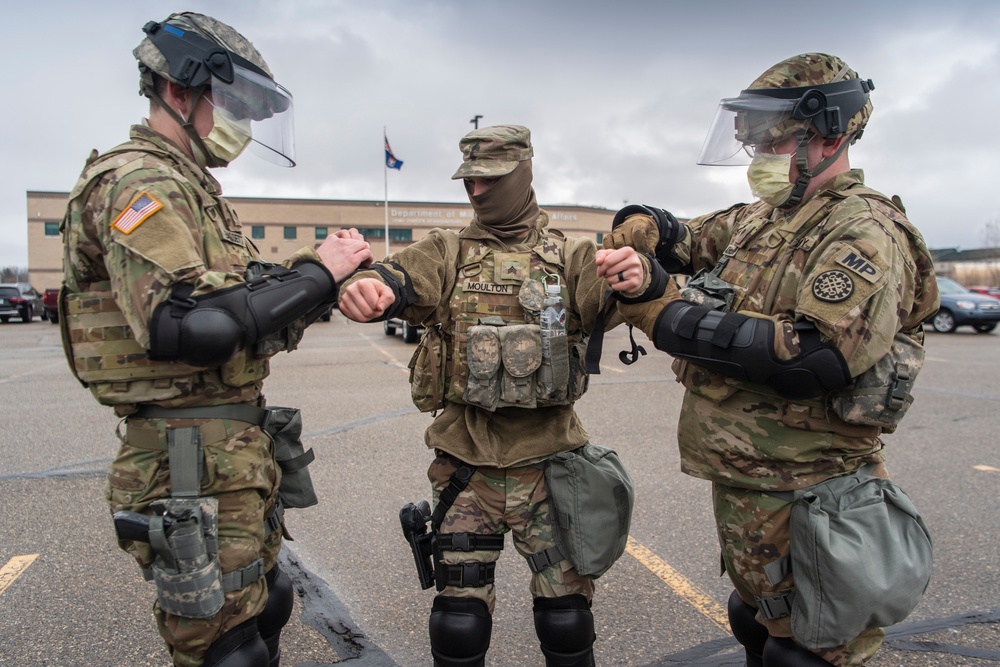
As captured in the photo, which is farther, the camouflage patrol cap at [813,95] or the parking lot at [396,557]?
the parking lot at [396,557]

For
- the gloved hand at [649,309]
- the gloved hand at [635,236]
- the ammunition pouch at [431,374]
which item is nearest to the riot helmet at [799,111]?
the gloved hand at [635,236]

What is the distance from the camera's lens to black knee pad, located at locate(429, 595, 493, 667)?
7.43ft

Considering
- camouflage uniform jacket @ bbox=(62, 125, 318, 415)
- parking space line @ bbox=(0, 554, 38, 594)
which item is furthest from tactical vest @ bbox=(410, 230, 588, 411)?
parking space line @ bbox=(0, 554, 38, 594)

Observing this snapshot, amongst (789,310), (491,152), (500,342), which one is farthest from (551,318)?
(789,310)

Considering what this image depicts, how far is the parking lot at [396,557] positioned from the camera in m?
2.84

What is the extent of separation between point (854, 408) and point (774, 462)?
30 cm

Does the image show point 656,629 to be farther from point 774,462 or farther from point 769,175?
point 769,175

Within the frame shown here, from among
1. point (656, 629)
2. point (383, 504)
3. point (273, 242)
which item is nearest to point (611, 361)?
point (383, 504)

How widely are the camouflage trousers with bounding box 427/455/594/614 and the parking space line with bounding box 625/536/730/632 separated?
0.99m

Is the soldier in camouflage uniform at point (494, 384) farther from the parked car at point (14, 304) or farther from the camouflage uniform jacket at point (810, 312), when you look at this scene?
the parked car at point (14, 304)

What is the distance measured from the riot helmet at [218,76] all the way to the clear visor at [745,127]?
1.60m

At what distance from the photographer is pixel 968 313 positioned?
16328 mm

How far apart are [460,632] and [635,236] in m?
1.49

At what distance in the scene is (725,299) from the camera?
7.24 ft
